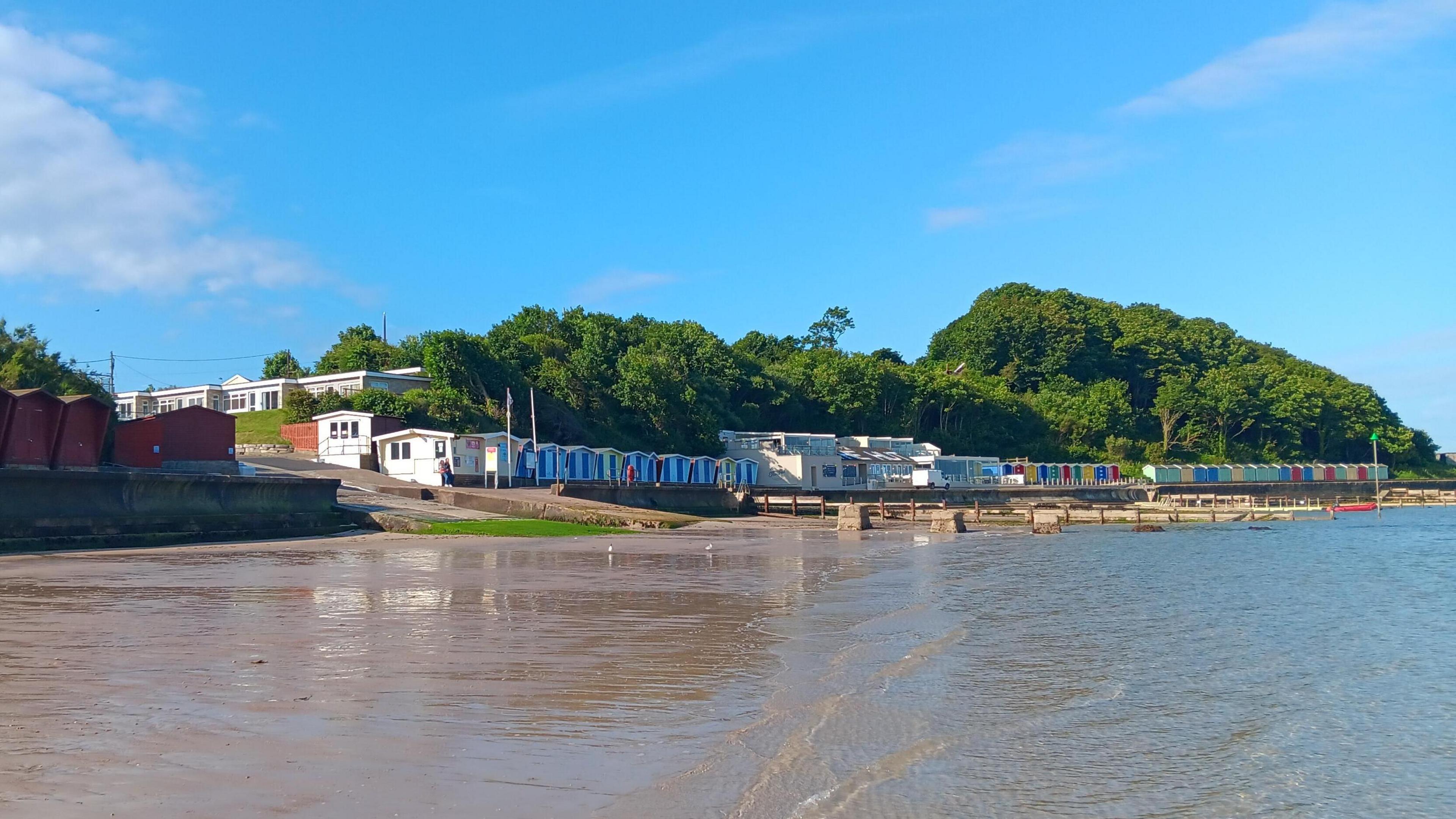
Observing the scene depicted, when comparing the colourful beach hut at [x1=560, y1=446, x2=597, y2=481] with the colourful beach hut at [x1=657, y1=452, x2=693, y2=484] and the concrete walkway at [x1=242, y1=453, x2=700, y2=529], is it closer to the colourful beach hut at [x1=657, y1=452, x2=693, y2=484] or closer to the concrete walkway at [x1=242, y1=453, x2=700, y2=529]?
the colourful beach hut at [x1=657, y1=452, x2=693, y2=484]

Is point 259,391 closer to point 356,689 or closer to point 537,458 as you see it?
point 537,458

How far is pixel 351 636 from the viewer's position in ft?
38.3

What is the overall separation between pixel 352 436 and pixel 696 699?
147 feet

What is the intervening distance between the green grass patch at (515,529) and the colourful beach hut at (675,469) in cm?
2480

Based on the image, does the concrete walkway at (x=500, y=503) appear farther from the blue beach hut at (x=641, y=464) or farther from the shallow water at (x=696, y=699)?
the shallow water at (x=696, y=699)

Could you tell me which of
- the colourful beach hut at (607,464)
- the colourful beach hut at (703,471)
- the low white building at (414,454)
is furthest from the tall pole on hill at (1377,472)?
the low white building at (414,454)

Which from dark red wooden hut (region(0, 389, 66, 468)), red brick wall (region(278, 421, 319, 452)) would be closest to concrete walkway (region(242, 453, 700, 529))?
red brick wall (region(278, 421, 319, 452))

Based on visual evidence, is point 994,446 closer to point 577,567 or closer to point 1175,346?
point 1175,346

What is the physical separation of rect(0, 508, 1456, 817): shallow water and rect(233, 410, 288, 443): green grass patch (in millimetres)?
39403

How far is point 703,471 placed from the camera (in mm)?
64500

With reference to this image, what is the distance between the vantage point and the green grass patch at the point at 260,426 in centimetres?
5691

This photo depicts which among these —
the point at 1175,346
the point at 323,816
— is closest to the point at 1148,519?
the point at 323,816

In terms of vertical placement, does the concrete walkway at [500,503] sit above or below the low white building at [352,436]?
below

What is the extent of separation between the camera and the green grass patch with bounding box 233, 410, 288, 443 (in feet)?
187
